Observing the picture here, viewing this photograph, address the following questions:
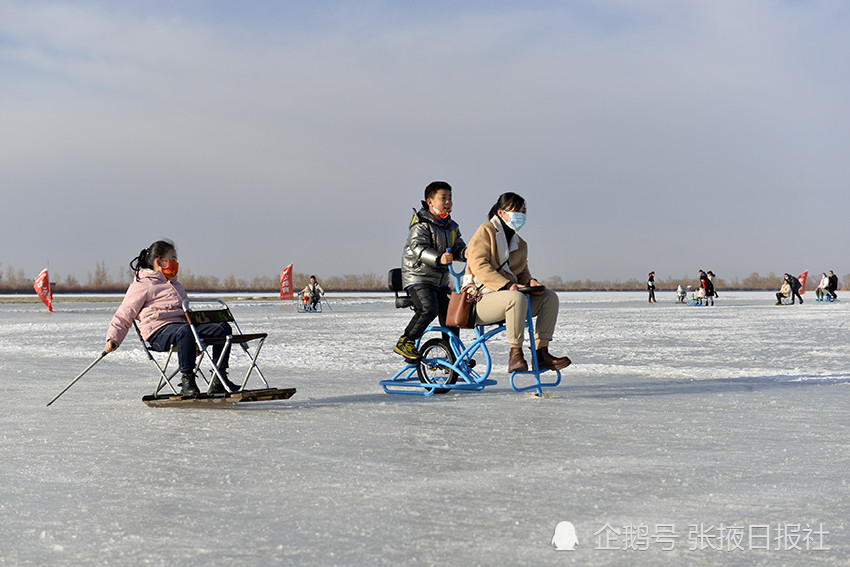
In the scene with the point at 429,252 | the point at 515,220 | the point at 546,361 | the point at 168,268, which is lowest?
the point at 546,361

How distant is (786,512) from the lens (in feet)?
11.2

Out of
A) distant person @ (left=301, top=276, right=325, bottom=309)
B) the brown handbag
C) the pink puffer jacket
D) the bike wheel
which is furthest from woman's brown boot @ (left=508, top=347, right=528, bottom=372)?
distant person @ (left=301, top=276, right=325, bottom=309)

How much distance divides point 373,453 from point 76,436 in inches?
77.2

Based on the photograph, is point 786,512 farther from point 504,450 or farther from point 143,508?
point 143,508

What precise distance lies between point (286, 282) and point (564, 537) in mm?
36587

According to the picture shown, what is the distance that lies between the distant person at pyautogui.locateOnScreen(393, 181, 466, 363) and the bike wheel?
209 millimetres

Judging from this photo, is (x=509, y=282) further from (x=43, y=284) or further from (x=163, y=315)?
(x=43, y=284)

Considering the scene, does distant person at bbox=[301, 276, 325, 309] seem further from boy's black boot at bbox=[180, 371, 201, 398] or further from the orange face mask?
boy's black boot at bbox=[180, 371, 201, 398]

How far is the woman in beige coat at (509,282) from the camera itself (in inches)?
274

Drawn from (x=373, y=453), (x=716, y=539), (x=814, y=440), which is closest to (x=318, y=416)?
(x=373, y=453)

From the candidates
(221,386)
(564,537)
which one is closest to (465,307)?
(221,386)

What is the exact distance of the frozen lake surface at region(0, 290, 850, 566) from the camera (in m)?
2.98

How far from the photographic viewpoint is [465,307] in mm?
7250

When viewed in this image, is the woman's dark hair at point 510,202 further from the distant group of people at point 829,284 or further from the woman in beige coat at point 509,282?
the distant group of people at point 829,284
